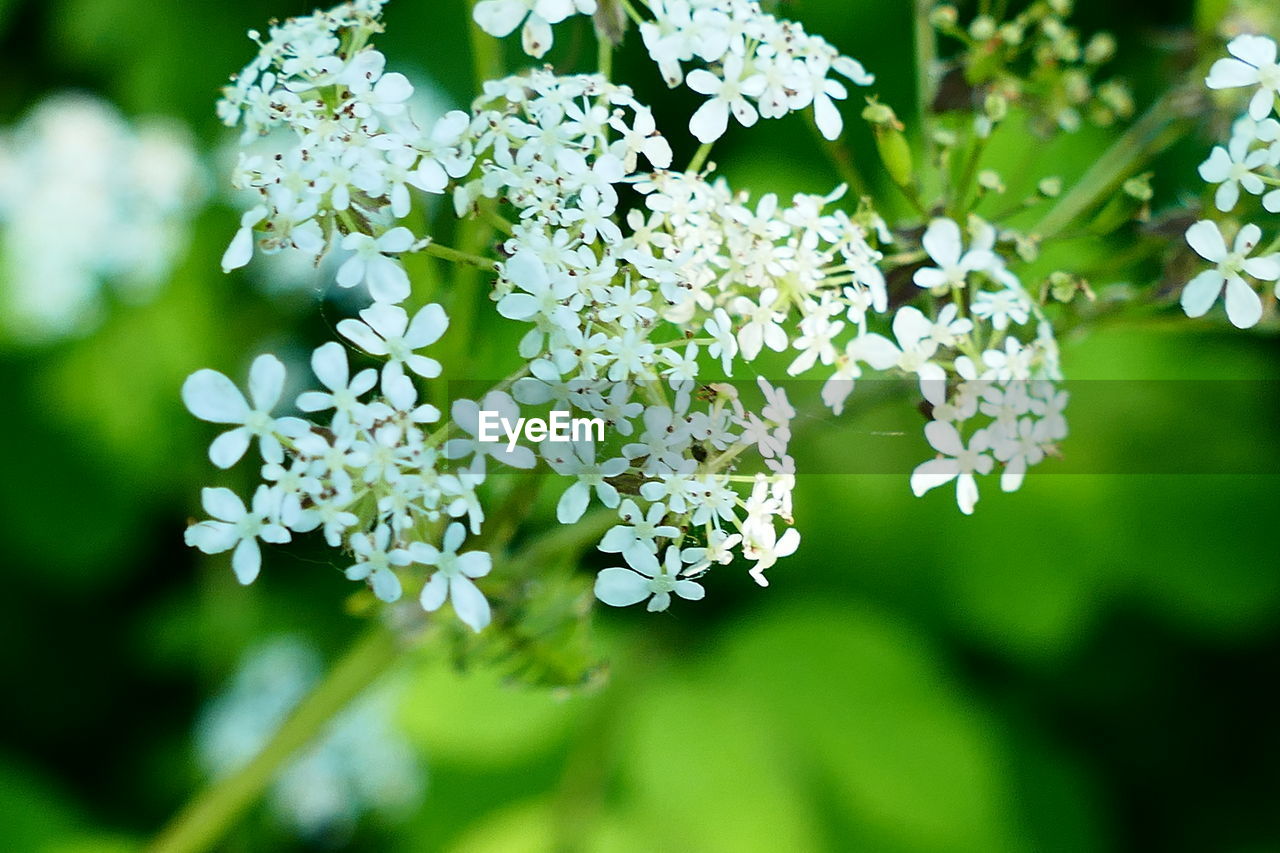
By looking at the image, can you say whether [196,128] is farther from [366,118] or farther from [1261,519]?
[1261,519]

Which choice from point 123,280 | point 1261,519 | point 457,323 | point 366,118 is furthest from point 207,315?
point 1261,519

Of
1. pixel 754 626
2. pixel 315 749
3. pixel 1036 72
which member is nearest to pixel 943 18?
pixel 1036 72

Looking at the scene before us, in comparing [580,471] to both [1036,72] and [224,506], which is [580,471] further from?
[1036,72]

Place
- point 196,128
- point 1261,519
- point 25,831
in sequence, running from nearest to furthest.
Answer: point 25,831 → point 1261,519 → point 196,128

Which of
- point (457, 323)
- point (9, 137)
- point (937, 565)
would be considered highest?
point (457, 323)

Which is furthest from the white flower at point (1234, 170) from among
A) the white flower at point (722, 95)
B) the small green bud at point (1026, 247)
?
the white flower at point (722, 95)

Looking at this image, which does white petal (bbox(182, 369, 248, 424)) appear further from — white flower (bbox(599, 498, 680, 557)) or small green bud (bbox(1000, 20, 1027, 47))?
small green bud (bbox(1000, 20, 1027, 47))
